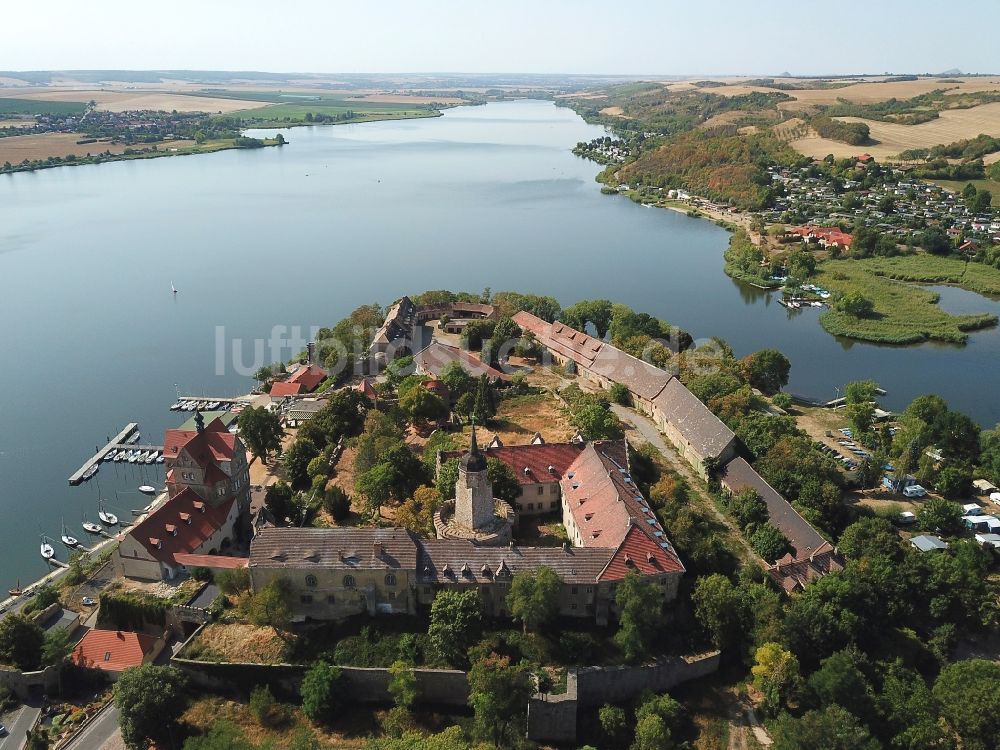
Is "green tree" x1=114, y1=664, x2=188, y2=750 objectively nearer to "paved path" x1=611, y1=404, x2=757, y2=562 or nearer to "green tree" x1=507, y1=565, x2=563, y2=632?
"green tree" x1=507, y1=565, x2=563, y2=632

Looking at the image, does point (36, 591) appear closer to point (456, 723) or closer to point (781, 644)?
point (456, 723)

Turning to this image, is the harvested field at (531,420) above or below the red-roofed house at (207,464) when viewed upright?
below

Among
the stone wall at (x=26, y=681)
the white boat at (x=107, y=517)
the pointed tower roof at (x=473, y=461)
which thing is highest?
the pointed tower roof at (x=473, y=461)

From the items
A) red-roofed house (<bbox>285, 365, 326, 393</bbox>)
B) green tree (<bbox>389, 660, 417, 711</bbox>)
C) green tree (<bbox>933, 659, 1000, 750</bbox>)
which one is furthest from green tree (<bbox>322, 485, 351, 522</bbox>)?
green tree (<bbox>933, 659, 1000, 750</bbox>)

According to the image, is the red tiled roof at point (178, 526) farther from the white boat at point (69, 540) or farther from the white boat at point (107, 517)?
the white boat at point (107, 517)

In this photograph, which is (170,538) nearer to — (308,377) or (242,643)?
(242,643)

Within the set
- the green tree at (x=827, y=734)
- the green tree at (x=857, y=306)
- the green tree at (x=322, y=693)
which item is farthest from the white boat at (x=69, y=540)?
the green tree at (x=857, y=306)
